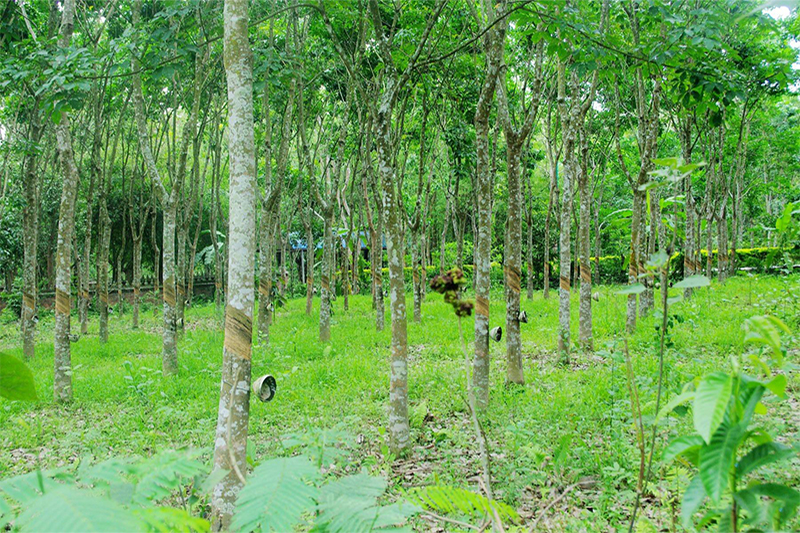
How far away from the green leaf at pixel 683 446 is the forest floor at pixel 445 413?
0.63 meters

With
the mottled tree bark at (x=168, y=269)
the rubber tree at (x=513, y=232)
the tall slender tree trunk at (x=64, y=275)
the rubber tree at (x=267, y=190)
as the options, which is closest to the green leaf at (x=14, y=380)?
the rubber tree at (x=513, y=232)

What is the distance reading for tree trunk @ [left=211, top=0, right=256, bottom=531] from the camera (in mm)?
3334

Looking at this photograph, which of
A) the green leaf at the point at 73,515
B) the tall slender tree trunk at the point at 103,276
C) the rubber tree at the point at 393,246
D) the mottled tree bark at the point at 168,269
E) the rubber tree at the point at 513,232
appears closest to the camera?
the green leaf at the point at 73,515

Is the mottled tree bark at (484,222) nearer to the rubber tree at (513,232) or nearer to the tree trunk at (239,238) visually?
the rubber tree at (513,232)

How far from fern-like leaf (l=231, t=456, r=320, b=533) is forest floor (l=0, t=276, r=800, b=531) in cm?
65

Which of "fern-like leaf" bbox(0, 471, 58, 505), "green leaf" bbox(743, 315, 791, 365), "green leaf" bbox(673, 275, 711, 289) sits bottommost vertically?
"fern-like leaf" bbox(0, 471, 58, 505)

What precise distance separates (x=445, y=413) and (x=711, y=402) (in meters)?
4.88

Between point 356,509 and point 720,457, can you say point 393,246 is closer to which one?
point 356,509

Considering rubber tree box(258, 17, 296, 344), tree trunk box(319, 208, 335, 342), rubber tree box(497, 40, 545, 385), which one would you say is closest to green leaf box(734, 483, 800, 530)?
Answer: rubber tree box(497, 40, 545, 385)

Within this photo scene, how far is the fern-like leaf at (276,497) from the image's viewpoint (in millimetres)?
1185

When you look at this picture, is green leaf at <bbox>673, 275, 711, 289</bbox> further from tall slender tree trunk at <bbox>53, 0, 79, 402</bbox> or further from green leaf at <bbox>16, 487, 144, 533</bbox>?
tall slender tree trunk at <bbox>53, 0, 79, 402</bbox>

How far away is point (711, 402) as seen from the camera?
1.15 m

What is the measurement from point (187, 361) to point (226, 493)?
6133 mm

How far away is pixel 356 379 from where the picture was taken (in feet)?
24.0
